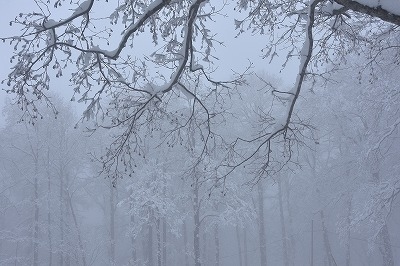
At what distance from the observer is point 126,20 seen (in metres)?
4.86

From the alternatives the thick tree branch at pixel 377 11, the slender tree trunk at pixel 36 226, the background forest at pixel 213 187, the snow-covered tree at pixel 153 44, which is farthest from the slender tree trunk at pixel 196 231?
the thick tree branch at pixel 377 11

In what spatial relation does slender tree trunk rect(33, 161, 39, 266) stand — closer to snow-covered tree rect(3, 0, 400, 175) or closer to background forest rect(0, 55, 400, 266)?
background forest rect(0, 55, 400, 266)

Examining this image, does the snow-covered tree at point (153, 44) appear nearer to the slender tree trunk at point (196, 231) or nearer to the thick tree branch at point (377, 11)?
the thick tree branch at point (377, 11)

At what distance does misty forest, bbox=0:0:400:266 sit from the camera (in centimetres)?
461

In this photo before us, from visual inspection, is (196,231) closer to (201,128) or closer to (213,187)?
Result: (213,187)

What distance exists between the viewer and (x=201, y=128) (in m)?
18.4

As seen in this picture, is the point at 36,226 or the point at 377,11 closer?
the point at 377,11

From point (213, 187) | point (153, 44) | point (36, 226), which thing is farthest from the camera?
point (36, 226)

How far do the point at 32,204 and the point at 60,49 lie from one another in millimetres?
16714

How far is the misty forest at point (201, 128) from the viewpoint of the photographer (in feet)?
15.1

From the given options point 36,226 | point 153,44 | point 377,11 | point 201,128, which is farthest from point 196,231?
point 377,11

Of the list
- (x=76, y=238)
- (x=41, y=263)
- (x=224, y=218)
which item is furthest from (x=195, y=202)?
(x=41, y=263)

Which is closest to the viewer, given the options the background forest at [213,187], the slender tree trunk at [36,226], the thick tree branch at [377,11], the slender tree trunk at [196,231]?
the thick tree branch at [377,11]

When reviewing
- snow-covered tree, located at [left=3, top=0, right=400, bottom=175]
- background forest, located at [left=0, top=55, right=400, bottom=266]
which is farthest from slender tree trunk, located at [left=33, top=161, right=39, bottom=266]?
snow-covered tree, located at [left=3, top=0, right=400, bottom=175]
